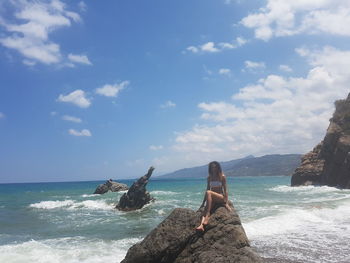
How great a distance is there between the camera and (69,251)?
626 inches

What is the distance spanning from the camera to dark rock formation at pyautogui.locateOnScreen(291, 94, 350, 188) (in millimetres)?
57094

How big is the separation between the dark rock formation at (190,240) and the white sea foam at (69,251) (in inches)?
195

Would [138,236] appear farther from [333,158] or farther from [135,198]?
Result: [333,158]

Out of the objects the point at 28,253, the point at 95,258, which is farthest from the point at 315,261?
the point at 28,253

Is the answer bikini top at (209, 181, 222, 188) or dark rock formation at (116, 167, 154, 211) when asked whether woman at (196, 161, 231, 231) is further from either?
dark rock formation at (116, 167, 154, 211)

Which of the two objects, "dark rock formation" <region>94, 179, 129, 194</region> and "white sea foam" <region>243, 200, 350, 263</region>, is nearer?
"white sea foam" <region>243, 200, 350, 263</region>

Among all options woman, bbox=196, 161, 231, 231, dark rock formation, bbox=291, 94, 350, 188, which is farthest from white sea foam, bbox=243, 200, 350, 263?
dark rock formation, bbox=291, 94, 350, 188

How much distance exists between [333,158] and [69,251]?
5310 cm

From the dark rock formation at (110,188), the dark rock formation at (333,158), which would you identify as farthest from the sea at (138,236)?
the dark rock formation at (333,158)

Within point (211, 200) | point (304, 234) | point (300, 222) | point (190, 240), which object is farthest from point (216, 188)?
point (300, 222)

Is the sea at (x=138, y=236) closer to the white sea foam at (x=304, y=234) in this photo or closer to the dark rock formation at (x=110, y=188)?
the white sea foam at (x=304, y=234)

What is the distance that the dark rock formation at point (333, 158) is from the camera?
187 feet

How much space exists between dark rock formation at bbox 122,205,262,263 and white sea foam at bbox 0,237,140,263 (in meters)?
4.96

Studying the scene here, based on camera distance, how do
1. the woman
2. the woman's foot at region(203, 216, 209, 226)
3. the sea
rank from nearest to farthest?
the woman's foot at region(203, 216, 209, 226), the woman, the sea
